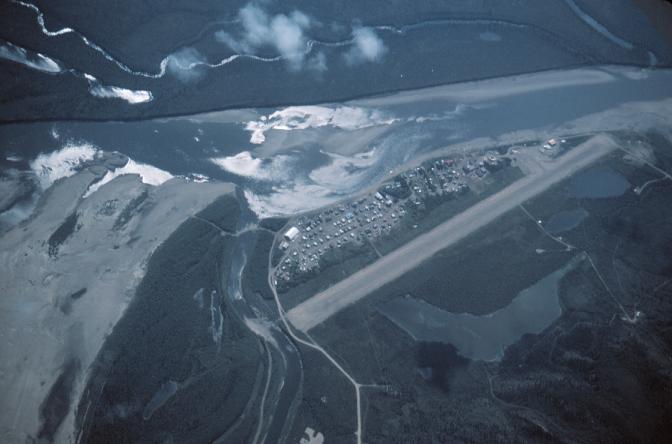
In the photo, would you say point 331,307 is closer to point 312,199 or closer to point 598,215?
point 312,199

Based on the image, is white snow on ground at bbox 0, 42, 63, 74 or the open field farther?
white snow on ground at bbox 0, 42, 63, 74

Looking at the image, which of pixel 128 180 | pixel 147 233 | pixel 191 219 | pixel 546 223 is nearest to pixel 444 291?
pixel 546 223

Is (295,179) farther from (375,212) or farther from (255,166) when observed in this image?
(375,212)

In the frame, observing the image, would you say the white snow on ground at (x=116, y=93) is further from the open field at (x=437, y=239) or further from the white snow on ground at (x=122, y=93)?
the open field at (x=437, y=239)

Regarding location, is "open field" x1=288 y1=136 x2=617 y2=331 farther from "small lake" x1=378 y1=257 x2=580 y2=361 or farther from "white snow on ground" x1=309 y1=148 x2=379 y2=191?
"white snow on ground" x1=309 y1=148 x2=379 y2=191

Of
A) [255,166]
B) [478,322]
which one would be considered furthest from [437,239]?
[255,166]


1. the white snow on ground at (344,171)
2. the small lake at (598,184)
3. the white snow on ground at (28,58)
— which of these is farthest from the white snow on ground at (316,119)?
the white snow on ground at (28,58)

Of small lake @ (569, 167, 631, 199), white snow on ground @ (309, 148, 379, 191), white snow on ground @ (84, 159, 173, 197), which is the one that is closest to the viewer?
white snow on ground @ (84, 159, 173, 197)

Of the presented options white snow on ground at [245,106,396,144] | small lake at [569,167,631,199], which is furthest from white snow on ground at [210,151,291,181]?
small lake at [569,167,631,199]
